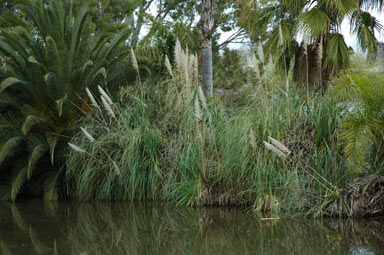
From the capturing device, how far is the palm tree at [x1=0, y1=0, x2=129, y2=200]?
858 cm

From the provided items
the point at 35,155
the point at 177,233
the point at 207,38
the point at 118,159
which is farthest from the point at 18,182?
the point at 207,38

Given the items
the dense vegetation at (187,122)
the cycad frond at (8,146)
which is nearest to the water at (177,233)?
the dense vegetation at (187,122)

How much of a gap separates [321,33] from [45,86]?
17.8ft

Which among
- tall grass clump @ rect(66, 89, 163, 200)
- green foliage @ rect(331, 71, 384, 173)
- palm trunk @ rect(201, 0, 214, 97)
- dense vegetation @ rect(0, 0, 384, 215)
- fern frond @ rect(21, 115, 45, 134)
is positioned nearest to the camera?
green foliage @ rect(331, 71, 384, 173)

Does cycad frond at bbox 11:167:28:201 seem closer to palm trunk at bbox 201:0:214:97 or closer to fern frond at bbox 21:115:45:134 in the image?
fern frond at bbox 21:115:45:134

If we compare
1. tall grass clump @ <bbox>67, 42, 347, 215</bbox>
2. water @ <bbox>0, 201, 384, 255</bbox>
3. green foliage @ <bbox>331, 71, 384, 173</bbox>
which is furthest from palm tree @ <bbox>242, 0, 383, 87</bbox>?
water @ <bbox>0, 201, 384, 255</bbox>

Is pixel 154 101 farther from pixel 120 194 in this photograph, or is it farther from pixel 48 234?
pixel 48 234

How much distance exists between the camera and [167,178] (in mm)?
7340

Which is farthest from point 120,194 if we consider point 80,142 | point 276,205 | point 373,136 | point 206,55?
point 206,55

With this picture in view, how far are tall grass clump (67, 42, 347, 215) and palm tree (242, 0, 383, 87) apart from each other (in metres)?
1.81

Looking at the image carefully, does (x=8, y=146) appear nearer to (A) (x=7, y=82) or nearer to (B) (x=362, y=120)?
(A) (x=7, y=82)

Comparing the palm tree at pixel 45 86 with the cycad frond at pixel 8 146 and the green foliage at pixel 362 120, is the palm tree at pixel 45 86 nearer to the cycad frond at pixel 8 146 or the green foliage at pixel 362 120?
the cycad frond at pixel 8 146

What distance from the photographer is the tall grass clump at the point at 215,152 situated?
614 centimetres

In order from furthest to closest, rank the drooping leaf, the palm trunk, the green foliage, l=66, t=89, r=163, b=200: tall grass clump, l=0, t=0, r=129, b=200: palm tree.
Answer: the palm trunk < l=0, t=0, r=129, b=200: palm tree < the drooping leaf < l=66, t=89, r=163, b=200: tall grass clump < the green foliage
